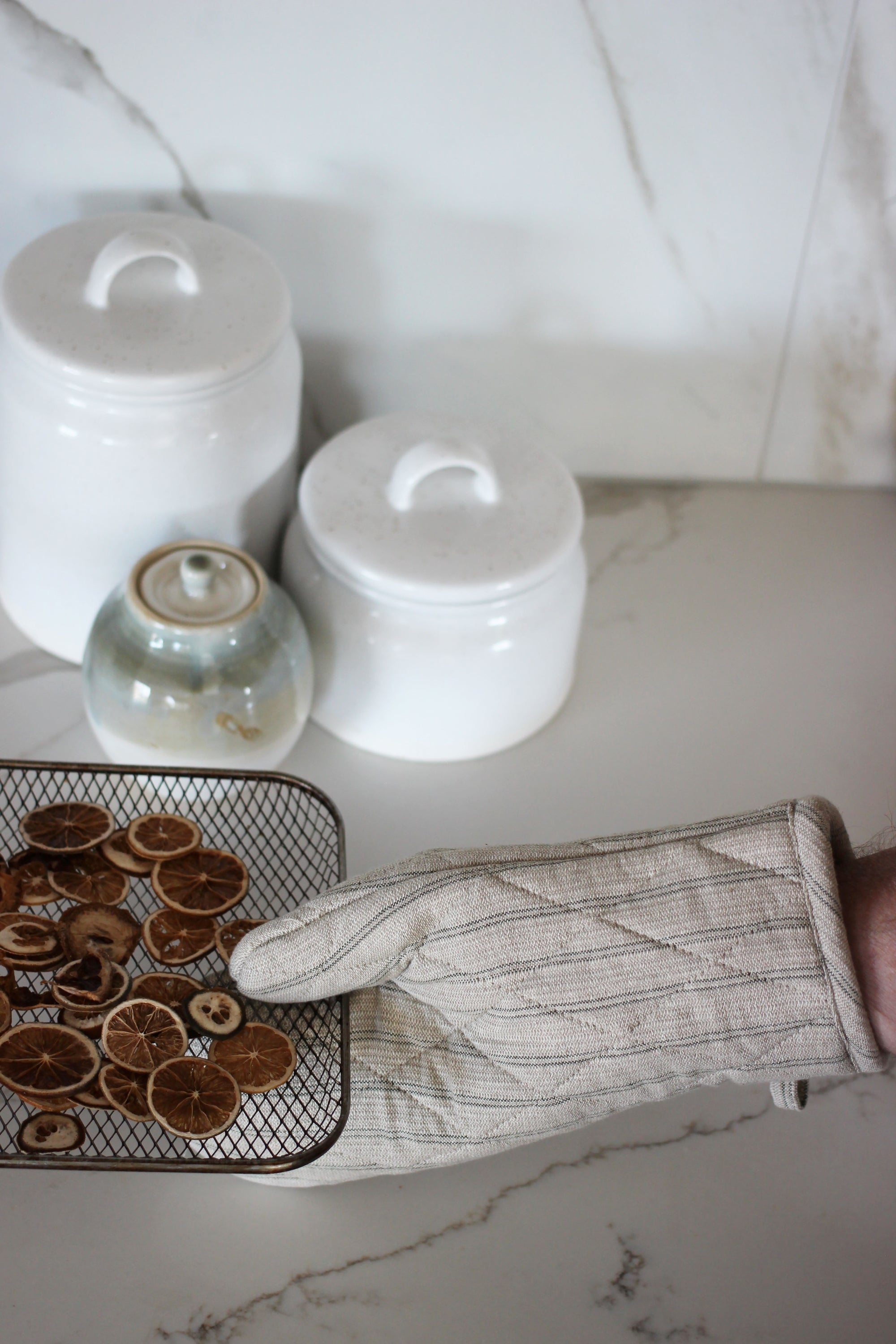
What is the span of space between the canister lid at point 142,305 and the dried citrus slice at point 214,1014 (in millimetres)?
314

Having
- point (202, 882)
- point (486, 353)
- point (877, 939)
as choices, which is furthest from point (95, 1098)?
point (486, 353)

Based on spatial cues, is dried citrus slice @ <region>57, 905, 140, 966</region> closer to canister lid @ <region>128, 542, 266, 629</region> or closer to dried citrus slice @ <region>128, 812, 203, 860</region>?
dried citrus slice @ <region>128, 812, 203, 860</region>

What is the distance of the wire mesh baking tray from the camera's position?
0.49 metres

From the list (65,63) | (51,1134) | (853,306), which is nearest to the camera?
(51,1134)

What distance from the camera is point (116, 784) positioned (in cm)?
64

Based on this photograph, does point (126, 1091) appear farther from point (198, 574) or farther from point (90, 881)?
point (198, 574)

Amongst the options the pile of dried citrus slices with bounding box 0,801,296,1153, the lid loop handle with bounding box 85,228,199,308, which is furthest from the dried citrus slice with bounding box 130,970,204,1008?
the lid loop handle with bounding box 85,228,199,308

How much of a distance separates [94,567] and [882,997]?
478 mm

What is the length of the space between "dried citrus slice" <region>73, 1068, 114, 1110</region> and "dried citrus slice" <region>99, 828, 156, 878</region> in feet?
0.37

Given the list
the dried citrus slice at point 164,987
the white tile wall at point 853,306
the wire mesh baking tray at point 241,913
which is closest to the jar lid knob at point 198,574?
the wire mesh baking tray at point 241,913

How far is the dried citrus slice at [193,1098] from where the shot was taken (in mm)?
484

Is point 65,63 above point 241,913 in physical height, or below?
above

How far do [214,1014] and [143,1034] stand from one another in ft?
0.10

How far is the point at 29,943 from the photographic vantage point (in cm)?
55
